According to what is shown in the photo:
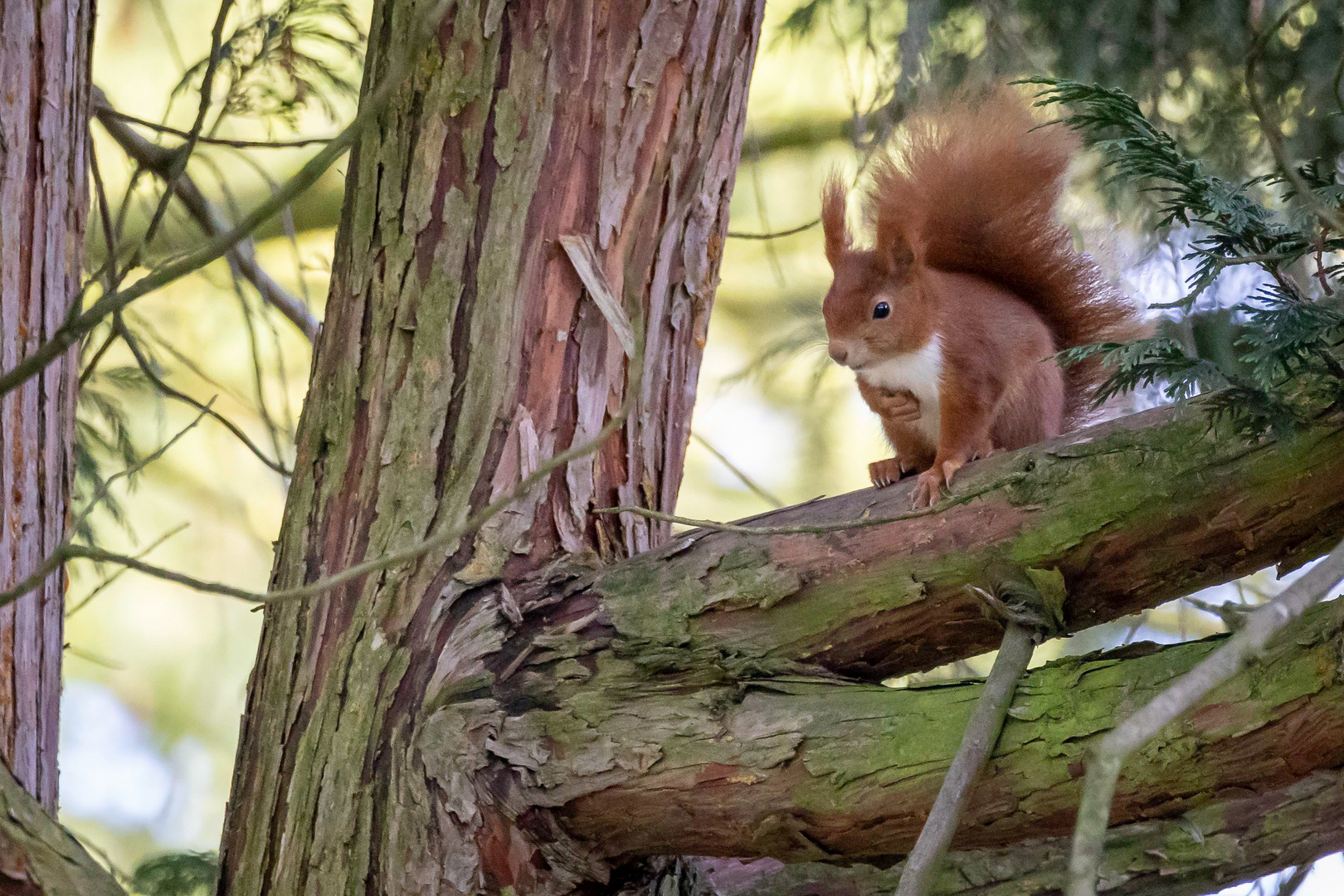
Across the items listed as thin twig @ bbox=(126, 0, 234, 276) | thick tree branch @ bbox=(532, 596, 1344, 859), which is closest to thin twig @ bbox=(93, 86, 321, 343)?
thin twig @ bbox=(126, 0, 234, 276)

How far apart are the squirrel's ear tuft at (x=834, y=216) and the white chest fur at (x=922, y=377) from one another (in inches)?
6.8

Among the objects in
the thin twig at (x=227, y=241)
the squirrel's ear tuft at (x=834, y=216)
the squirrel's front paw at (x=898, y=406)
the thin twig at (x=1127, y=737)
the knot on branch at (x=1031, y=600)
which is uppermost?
the squirrel's ear tuft at (x=834, y=216)

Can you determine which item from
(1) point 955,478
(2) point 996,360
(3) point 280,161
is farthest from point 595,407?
(3) point 280,161

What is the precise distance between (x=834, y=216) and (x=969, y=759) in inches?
35.4

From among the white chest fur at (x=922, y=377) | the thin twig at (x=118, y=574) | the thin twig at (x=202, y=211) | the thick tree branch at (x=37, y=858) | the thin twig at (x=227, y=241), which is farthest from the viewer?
the thin twig at (x=202, y=211)

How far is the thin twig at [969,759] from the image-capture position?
33.2 inches

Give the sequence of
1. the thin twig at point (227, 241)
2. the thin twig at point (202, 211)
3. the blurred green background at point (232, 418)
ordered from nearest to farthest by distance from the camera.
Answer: the thin twig at point (227, 241) → the thin twig at point (202, 211) → the blurred green background at point (232, 418)

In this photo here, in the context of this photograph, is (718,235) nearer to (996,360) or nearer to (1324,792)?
(996,360)

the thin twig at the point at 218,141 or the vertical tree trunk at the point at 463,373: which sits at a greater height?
the thin twig at the point at 218,141

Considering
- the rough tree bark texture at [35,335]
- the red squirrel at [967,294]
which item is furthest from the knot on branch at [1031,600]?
the rough tree bark texture at [35,335]

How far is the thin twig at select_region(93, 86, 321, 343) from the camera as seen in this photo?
64.6 inches

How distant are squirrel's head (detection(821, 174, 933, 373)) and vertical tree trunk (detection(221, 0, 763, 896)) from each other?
300 mm

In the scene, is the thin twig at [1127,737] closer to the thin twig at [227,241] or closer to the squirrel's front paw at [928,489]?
the thin twig at [227,241]

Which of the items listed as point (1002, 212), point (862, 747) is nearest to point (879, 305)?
point (1002, 212)
